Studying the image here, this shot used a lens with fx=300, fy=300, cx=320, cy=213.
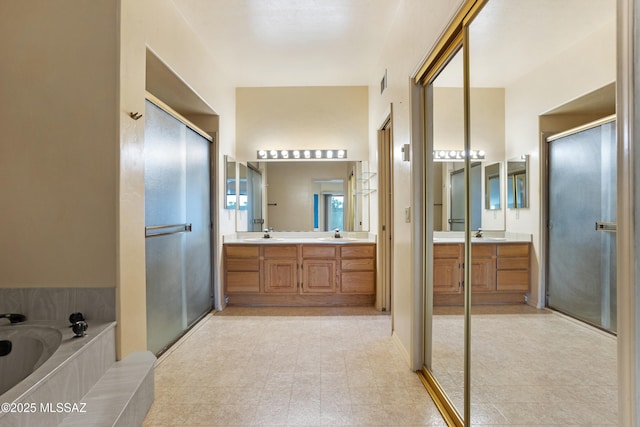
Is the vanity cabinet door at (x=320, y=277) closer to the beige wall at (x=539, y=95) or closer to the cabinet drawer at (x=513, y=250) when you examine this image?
the cabinet drawer at (x=513, y=250)

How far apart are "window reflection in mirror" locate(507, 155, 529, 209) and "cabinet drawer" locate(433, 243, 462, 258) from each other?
476mm

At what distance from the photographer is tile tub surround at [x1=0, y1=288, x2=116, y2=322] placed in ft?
5.31

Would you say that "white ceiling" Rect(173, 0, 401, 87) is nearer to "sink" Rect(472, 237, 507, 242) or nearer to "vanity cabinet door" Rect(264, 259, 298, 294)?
"sink" Rect(472, 237, 507, 242)

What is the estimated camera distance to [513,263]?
1.11 metres

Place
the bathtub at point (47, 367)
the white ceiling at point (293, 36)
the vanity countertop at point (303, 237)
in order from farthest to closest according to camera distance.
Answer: the vanity countertop at point (303, 237) → the white ceiling at point (293, 36) → the bathtub at point (47, 367)

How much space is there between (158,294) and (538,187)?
2.38 m

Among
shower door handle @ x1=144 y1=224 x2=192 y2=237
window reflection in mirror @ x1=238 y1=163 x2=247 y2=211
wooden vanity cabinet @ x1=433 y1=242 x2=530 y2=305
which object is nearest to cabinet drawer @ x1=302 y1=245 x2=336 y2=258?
window reflection in mirror @ x1=238 y1=163 x2=247 y2=211

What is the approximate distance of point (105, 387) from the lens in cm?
141

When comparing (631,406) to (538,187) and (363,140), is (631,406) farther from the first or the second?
(363,140)

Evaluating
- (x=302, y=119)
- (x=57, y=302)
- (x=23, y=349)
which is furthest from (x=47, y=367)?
(x=302, y=119)

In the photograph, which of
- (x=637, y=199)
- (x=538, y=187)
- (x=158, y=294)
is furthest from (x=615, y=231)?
(x=158, y=294)

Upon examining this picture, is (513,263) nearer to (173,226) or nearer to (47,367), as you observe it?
(47,367)

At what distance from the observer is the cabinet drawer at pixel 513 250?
1.04m

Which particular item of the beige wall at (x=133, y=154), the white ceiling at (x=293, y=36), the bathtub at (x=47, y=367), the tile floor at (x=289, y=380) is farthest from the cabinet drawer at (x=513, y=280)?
the white ceiling at (x=293, y=36)
